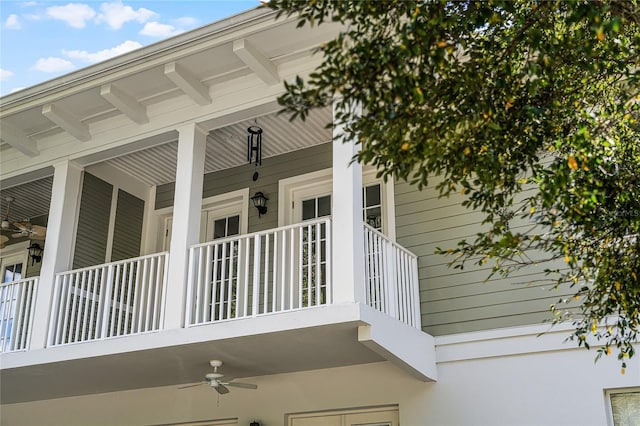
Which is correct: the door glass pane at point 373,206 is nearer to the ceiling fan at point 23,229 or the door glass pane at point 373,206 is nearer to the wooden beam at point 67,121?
the wooden beam at point 67,121

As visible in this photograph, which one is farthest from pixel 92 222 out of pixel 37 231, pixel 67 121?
pixel 67 121

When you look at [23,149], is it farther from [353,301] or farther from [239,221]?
[353,301]

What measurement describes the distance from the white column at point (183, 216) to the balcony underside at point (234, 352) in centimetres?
31

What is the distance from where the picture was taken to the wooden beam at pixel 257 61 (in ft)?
22.6

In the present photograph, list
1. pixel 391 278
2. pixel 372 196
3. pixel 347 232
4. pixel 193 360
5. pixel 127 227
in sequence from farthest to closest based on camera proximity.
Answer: pixel 127 227, pixel 372 196, pixel 193 360, pixel 391 278, pixel 347 232

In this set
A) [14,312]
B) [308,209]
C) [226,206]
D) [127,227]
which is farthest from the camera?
[127,227]

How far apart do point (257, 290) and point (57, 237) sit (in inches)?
107

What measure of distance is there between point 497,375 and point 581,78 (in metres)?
3.21

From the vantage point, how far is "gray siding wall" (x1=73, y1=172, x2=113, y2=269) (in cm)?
884

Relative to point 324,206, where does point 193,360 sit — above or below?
below

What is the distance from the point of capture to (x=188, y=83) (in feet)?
24.0

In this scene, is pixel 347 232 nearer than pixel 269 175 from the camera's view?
Yes

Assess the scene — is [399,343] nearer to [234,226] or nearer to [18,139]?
[234,226]

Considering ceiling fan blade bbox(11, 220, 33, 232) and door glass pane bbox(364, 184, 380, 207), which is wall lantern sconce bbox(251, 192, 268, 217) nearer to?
door glass pane bbox(364, 184, 380, 207)
